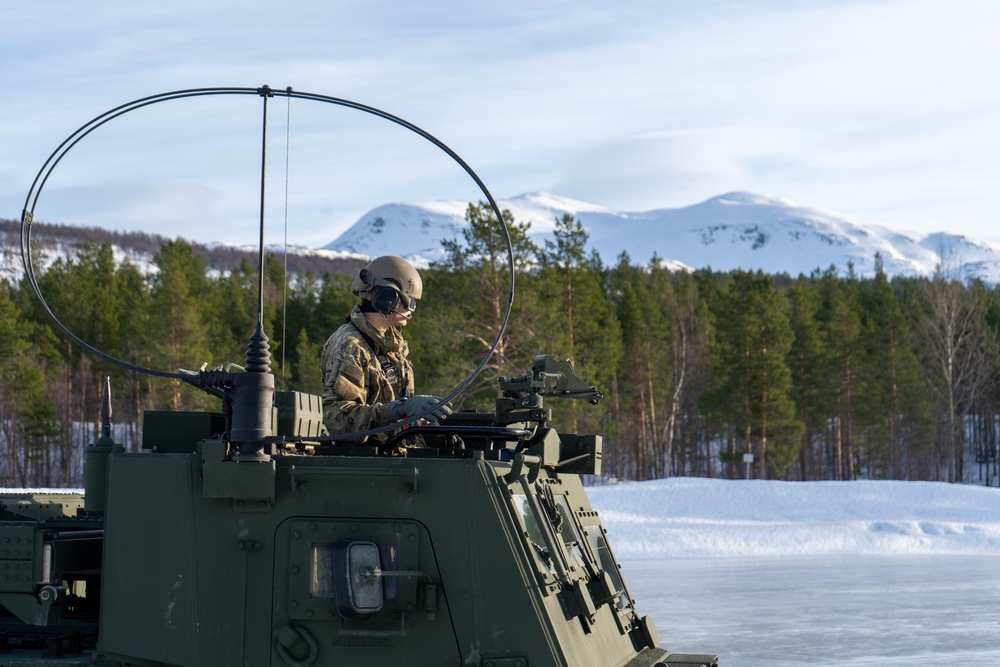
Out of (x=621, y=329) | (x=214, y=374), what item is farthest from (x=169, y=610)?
(x=621, y=329)

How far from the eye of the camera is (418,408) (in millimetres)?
5418

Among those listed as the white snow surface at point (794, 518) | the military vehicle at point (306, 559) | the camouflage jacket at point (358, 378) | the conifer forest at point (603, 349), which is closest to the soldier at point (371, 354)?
the camouflage jacket at point (358, 378)

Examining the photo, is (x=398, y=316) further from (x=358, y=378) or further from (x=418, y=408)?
(x=418, y=408)

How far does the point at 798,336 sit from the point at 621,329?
7.99m

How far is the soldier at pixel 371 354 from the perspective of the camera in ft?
20.0

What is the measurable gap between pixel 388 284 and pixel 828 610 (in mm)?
10614

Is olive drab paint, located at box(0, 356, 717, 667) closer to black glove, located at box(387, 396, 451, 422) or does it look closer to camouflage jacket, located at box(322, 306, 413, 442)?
black glove, located at box(387, 396, 451, 422)

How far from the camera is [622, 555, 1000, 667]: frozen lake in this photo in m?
11.9

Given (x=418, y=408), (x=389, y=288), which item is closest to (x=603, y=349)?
(x=389, y=288)

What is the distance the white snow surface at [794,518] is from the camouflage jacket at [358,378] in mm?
18230

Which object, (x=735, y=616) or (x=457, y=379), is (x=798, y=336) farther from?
(x=735, y=616)

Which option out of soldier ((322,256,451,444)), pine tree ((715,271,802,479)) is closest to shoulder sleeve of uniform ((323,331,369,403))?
soldier ((322,256,451,444))

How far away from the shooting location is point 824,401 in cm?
5688

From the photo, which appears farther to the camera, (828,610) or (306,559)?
(828,610)
